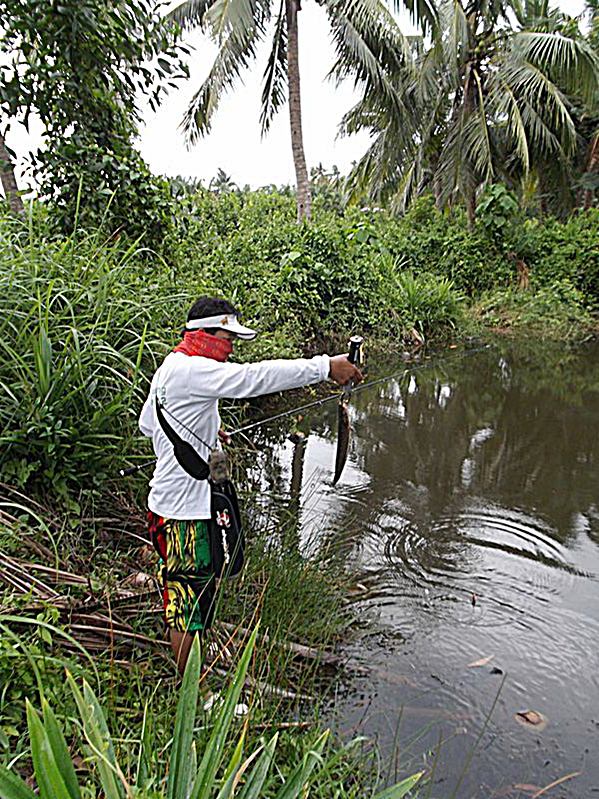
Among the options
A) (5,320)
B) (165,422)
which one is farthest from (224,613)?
(5,320)

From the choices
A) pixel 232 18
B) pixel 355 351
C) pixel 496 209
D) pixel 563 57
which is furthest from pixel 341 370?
pixel 563 57

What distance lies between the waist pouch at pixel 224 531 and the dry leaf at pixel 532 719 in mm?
1338

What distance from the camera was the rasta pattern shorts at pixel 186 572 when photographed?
2.72 meters

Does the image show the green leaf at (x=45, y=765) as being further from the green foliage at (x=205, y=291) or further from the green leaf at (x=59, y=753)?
the green foliage at (x=205, y=291)

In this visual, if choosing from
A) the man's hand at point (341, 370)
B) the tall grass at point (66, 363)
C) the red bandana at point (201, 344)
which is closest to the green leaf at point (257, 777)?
the man's hand at point (341, 370)

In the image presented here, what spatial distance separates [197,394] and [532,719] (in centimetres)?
192

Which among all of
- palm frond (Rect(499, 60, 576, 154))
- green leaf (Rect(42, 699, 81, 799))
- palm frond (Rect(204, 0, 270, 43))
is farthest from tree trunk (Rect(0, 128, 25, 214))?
palm frond (Rect(499, 60, 576, 154))

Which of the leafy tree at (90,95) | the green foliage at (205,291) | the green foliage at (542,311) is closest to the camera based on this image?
the green foliage at (205,291)

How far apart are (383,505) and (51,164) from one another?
3.53 metres

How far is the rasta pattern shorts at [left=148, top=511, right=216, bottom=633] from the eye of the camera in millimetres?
2725

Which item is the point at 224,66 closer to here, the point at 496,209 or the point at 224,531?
the point at 496,209

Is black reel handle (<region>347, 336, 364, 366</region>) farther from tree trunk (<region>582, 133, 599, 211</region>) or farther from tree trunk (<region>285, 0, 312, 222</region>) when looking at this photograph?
tree trunk (<region>582, 133, 599, 211</region>)

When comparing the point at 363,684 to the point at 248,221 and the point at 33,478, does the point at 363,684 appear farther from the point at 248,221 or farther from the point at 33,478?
the point at 248,221

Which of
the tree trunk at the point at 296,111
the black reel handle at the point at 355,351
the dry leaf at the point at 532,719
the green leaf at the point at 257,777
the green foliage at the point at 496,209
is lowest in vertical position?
the dry leaf at the point at 532,719
